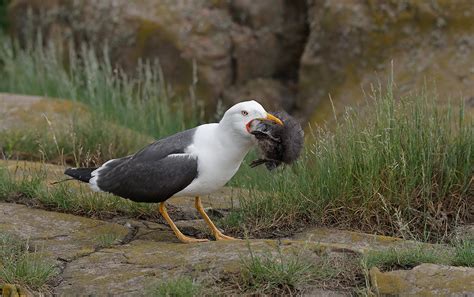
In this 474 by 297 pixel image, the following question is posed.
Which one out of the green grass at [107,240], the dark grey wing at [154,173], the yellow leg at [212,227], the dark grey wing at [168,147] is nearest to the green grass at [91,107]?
the dark grey wing at [154,173]

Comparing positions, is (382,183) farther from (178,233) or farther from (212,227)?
(178,233)

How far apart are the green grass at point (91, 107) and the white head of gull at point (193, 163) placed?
67 cm

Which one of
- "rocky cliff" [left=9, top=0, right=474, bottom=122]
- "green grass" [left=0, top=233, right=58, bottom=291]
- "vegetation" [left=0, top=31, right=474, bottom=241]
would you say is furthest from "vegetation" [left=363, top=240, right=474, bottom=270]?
"rocky cliff" [left=9, top=0, right=474, bottom=122]

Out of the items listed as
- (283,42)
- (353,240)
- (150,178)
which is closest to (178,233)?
(150,178)

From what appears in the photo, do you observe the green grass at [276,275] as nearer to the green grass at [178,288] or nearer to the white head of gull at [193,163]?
the green grass at [178,288]

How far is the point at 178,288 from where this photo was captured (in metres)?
4.25

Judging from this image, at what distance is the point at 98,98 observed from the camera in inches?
344

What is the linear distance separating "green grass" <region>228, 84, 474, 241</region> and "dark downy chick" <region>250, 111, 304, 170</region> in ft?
1.08

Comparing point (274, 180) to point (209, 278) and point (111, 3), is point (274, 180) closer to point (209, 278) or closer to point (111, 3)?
point (209, 278)

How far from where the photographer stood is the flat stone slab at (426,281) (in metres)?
4.29

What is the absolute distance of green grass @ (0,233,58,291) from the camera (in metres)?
4.52

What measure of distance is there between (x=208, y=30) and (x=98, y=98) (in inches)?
71.6

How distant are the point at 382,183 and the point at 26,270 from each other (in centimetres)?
236

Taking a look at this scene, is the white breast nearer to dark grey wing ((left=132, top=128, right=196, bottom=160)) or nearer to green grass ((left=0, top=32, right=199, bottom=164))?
dark grey wing ((left=132, top=128, right=196, bottom=160))
